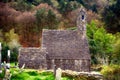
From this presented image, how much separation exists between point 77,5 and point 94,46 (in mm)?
34918

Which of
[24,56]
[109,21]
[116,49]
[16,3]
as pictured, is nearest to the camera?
[116,49]

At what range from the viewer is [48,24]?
75.0m

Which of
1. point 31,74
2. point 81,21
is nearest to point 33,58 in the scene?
point 31,74

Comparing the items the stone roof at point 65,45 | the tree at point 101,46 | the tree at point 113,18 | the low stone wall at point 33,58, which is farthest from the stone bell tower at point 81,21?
the tree at point 113,18

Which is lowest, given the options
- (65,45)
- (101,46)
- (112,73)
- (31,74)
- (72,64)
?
(31,74)

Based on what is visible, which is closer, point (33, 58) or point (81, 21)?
point (33, 58)

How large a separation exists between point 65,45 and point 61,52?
3.93ft

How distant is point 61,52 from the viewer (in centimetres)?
5047

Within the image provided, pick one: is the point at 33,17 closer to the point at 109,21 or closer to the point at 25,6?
the point at 25,6

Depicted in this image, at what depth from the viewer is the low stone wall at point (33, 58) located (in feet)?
156

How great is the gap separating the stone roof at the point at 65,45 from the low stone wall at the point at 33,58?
1.96m

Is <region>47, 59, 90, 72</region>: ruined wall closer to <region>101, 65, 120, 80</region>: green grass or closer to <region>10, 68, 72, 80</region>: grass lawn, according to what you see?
<region>10, 68, 72, 80</region>: grass lawn

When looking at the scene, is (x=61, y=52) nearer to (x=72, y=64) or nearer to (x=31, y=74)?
(x=72, y=64)

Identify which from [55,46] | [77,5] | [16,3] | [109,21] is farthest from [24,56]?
[77,5]
